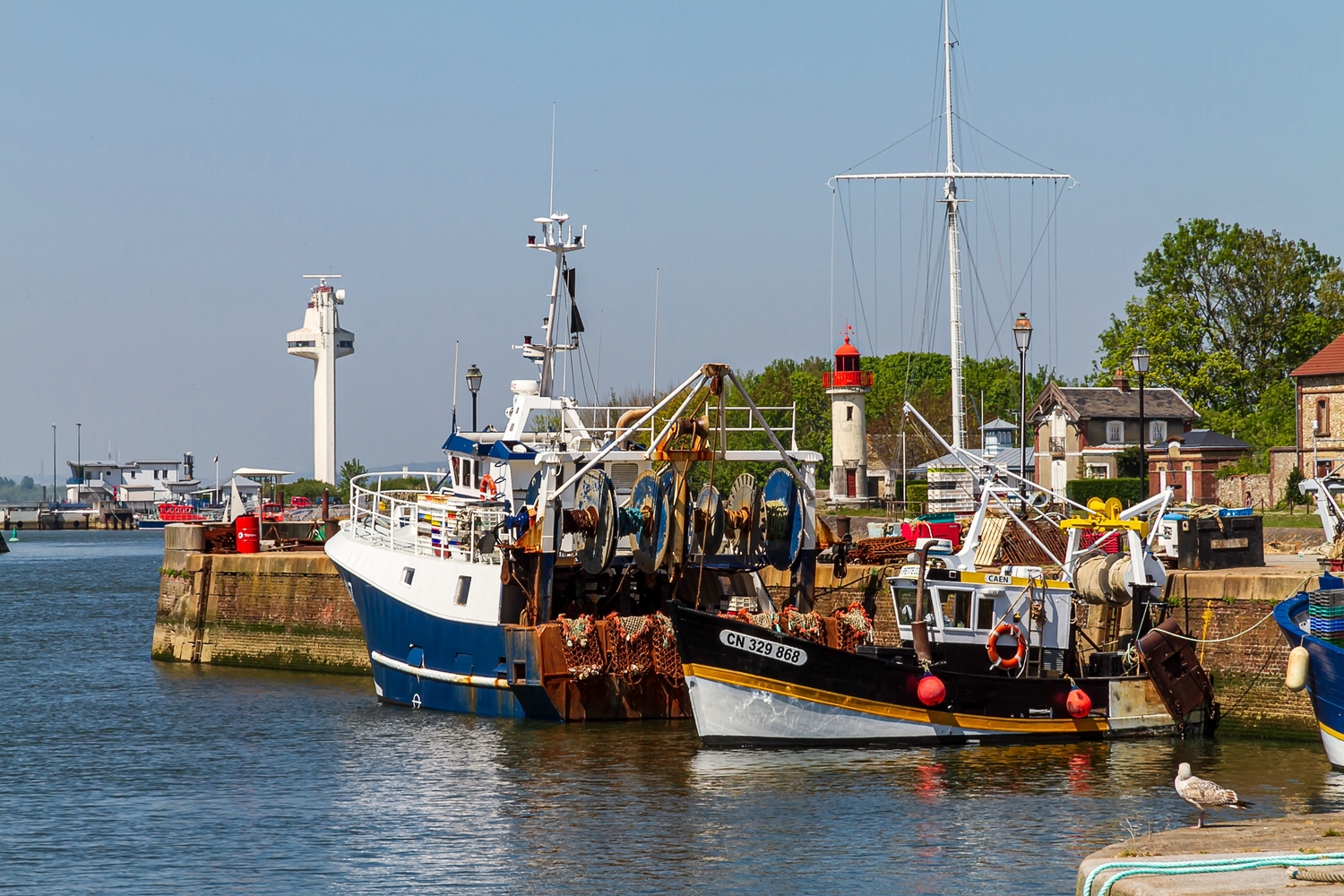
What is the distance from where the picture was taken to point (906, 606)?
82.7ft

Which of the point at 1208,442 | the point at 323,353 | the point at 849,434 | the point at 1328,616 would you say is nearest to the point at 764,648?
the point at 1328,616

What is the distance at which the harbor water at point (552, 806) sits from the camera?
59.3ft

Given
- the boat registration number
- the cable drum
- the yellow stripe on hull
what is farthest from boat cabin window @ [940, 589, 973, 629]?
the boat registration number

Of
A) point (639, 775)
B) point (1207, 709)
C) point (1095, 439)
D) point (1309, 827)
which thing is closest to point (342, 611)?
point (639, 775)

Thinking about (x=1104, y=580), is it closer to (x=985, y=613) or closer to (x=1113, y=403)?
(x=985, y=613)

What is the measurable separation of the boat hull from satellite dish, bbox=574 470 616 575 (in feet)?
9.84

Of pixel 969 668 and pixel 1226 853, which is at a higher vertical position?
pixel 969 668

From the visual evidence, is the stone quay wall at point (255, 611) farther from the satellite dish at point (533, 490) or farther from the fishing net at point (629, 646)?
the fishing net at point (629, 646)

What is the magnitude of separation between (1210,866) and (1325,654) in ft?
33.3

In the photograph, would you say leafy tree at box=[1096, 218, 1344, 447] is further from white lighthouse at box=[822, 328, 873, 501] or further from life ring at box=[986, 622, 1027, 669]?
life ring at box=[986, 622, 1027, 669]

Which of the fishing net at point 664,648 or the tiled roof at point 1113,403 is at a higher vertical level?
the tiled roof at point 1113,403

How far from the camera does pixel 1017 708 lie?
2423 cm

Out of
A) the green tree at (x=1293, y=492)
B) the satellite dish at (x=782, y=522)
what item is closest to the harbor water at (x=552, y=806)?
the satellite dish at (x=782, y=522)

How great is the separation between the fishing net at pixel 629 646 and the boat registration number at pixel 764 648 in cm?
329
